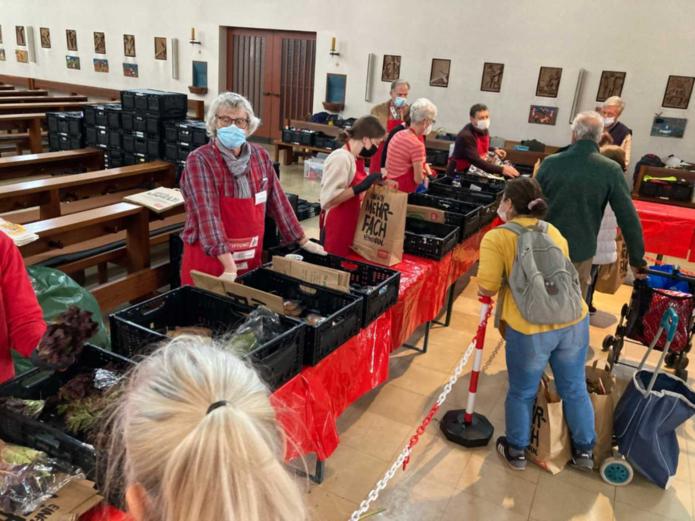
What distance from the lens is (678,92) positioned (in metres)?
9.30

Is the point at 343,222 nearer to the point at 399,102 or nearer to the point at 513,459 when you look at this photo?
the point at 513,459

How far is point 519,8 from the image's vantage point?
10.0 metres

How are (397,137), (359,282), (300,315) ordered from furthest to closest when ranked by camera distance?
(397,137) → (359,282) → (300,315)

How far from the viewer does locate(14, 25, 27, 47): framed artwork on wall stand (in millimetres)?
16700

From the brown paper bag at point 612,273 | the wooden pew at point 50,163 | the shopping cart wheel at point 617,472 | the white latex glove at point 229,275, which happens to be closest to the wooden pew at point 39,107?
the wooden pew at point 50,163

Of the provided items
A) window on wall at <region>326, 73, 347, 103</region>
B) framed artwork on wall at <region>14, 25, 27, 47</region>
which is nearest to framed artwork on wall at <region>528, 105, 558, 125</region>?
window on wall at <region>326, 73, 347, 103</region>

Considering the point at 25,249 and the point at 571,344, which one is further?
the point at 25,249

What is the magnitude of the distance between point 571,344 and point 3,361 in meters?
2.56

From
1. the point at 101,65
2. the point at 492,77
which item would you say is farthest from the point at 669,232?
the point at 101,65

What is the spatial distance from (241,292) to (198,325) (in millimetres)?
303

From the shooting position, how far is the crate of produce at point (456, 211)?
14.5 ft

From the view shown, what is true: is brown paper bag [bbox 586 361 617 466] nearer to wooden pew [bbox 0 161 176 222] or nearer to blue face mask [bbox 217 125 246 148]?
blue face mask [bbox 217 125 246 148]

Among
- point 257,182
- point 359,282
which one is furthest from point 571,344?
point 257,182

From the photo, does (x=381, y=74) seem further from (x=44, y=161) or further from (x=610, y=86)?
(x=44, y=161)
